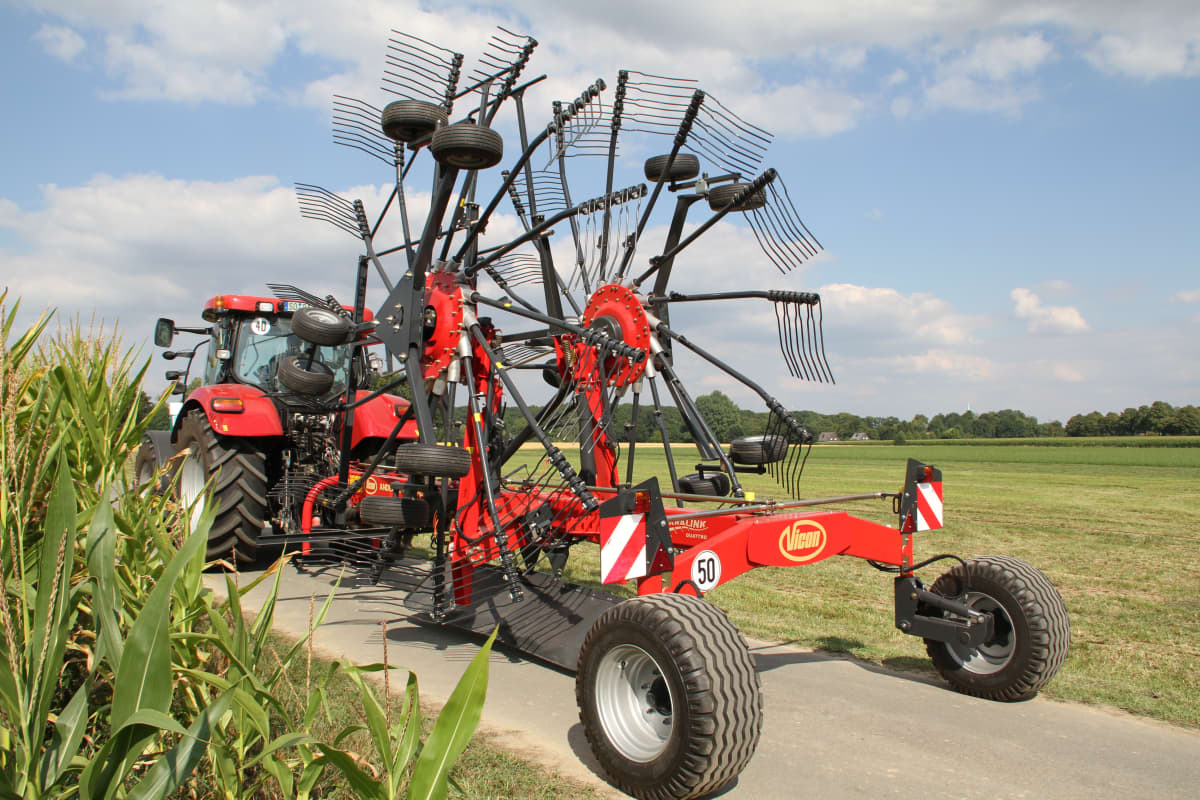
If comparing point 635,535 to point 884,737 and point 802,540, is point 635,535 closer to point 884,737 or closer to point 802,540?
point 802,540

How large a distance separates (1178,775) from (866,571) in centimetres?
452

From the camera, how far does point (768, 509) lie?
3949 mm

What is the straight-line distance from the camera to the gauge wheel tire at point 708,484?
15.9 ft

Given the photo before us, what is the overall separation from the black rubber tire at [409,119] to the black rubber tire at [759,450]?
2.60m

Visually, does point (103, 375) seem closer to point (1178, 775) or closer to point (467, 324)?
point (467, 324)

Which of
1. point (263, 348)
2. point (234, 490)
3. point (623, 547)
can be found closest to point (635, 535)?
point (623, 547)

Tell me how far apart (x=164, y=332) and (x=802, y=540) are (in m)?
7.02

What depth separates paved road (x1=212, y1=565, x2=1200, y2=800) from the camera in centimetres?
309

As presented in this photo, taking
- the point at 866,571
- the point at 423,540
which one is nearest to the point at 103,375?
the point at 866,571

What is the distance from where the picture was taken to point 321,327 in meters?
5.48

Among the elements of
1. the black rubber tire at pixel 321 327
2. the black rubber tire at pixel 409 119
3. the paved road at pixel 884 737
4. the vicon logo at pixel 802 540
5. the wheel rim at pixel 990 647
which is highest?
the black rubber tire at pixel 409 119

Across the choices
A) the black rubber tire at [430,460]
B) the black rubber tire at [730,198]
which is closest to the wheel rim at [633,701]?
the black rubber tire at [430,460]

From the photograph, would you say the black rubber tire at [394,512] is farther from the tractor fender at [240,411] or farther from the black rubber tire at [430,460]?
the tractor fender at [240,411]

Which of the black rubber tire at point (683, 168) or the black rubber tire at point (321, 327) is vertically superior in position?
the black rubber tire at point (683, 168)
